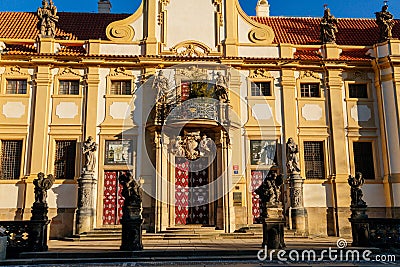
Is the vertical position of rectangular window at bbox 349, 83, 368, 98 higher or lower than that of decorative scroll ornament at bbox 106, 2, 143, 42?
lower

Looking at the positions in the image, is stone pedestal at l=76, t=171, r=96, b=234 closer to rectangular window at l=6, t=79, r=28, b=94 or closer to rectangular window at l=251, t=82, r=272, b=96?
rectangular window at l=6, t=79, r=28, b=94

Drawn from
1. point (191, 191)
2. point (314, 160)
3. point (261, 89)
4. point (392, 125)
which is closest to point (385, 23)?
point (392, 125)

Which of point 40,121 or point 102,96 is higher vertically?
point 102,96

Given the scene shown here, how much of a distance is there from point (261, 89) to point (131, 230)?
11.1m

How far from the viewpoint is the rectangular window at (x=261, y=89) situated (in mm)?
20422

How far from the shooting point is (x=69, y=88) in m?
20.1

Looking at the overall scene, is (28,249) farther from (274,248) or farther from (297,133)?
(297,133)

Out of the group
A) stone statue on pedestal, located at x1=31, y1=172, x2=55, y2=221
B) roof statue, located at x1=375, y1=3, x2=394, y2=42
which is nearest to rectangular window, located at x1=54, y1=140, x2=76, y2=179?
stone statue on pedestal, located at x1=31, y1=172, x2=55, y2=221

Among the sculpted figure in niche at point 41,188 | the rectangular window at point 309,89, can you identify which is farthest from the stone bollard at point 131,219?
the rectangular window at point 309,89

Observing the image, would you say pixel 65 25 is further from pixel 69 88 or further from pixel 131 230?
pixel 131 230

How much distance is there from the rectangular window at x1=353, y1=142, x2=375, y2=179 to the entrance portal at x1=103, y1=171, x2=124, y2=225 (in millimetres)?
11891

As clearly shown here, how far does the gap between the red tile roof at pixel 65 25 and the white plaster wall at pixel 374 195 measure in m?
16.0

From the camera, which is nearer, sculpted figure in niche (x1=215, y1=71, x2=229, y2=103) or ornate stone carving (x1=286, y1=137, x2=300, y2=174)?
ornate stone carving (x1=286, y1=137, x2=300, y2=174)

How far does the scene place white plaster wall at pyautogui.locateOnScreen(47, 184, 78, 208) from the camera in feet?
60.4
